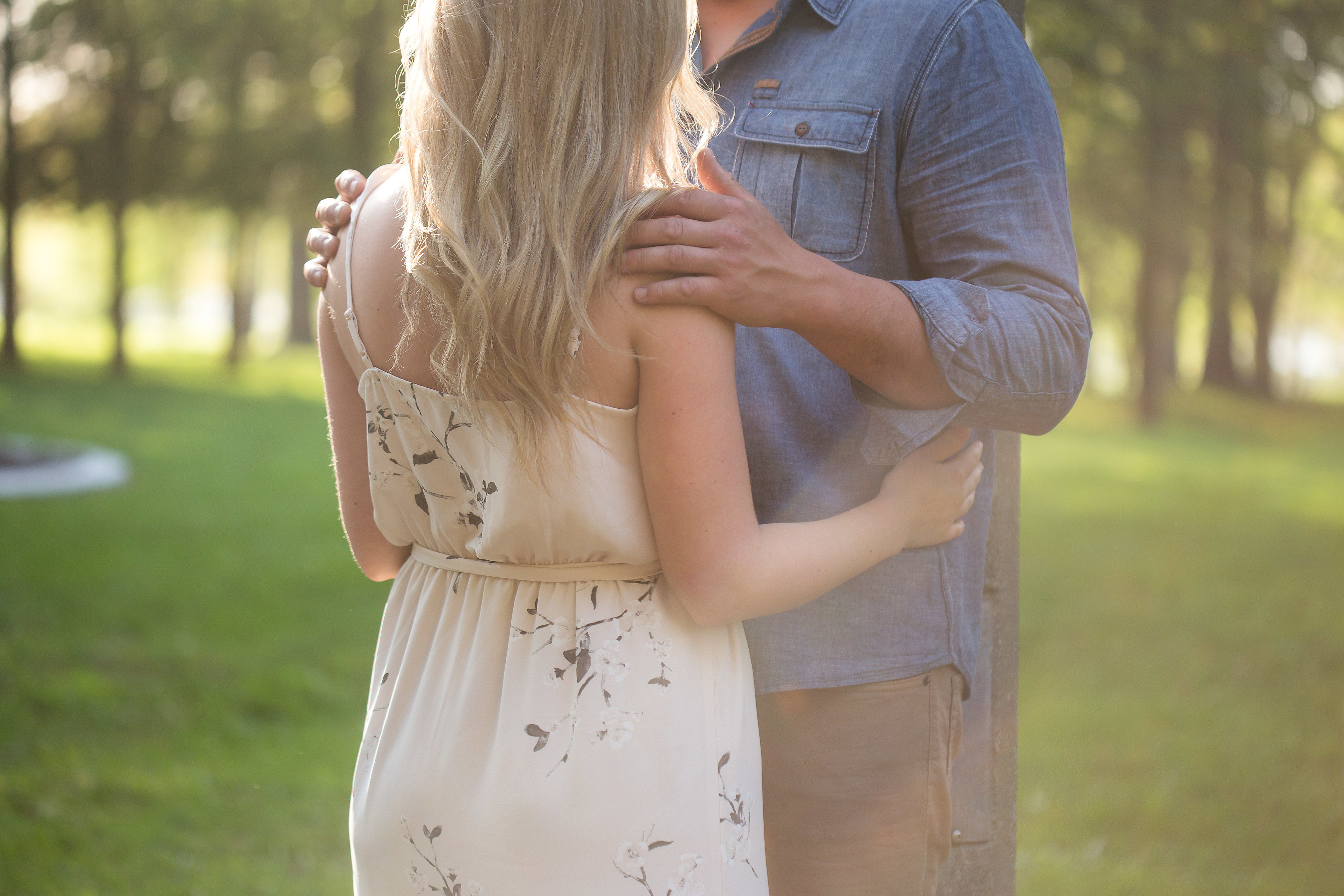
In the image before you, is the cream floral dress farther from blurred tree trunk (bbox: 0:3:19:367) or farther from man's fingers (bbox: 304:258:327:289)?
blurred tree trunk (bbox: 0:3:19:367)

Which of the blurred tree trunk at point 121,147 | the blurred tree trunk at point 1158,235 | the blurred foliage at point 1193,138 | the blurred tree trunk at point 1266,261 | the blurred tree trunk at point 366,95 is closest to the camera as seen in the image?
the blurred foliage at point 1193,138

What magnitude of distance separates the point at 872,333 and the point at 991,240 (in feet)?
0.79

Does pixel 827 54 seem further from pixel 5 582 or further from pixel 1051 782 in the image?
pixel 5 582

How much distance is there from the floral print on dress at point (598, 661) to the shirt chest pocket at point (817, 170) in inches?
24.1

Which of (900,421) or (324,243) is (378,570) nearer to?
(324,243)

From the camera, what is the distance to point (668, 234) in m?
1.30

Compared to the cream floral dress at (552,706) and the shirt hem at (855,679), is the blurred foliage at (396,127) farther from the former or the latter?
the cream floral dress at (552,706)

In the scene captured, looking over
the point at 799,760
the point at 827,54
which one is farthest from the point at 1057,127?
the point at 799,760

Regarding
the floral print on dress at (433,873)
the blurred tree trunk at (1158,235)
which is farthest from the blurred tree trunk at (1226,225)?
the floral print on dress at (433,873)

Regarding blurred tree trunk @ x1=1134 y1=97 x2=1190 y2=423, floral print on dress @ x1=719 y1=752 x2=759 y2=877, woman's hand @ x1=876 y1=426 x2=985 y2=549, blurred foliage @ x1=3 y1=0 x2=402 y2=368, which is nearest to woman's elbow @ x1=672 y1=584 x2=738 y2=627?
floral print on dress @ x1=719 y1=752 x2=759 y2=877

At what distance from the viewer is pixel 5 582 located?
A: 277 inches

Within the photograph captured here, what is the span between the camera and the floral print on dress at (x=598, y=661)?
54.6 inches

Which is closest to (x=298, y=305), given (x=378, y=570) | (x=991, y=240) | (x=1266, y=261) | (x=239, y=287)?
(x=239, y=287)

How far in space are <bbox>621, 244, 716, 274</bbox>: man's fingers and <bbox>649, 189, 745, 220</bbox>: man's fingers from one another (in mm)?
63
